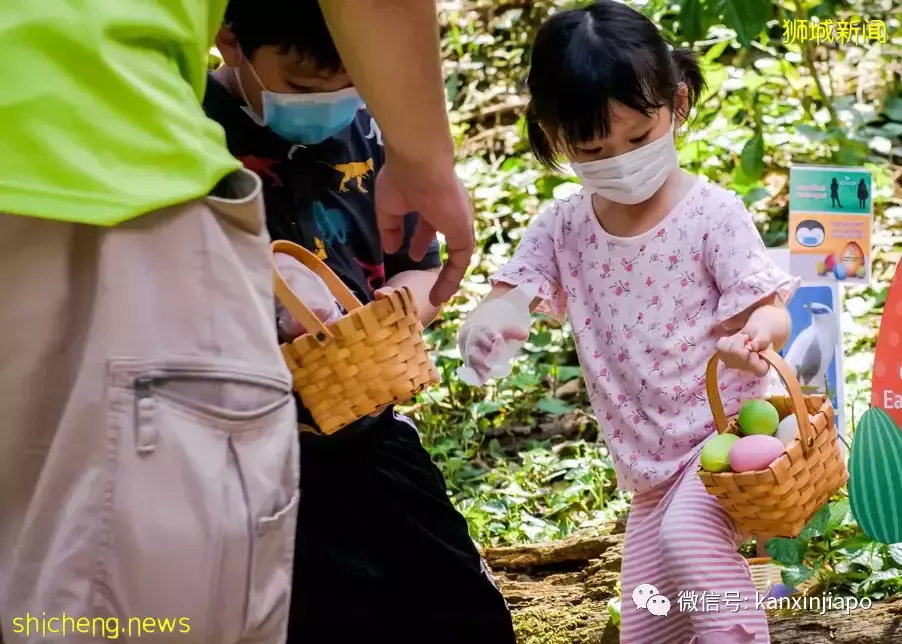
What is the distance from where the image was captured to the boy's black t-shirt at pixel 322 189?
5.80 feet

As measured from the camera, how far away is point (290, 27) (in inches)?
63.2

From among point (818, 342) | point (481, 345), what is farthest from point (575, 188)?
point (481, 345)

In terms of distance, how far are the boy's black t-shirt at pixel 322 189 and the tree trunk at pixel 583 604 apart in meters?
0.68

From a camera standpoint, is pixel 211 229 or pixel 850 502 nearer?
pixel 211 229

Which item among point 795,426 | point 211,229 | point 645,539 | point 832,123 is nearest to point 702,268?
point 795,426

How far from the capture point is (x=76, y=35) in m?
0.86

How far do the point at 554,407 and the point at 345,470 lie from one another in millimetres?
1675

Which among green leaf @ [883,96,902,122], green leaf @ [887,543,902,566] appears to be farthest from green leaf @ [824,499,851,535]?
green leaf @ [883,96,902,122]

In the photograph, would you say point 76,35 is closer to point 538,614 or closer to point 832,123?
point 538,614

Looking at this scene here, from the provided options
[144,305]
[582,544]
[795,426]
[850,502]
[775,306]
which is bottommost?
[582,544]

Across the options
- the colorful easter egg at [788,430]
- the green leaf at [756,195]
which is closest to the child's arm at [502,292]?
the colorful easter egg at [788,430]

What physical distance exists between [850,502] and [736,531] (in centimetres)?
34

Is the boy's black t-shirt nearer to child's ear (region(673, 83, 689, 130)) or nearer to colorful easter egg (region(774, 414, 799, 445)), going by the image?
child's ear (region(673, 83, 689, 130))

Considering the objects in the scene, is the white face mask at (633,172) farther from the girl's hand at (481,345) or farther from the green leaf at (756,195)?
the green leaf at (756,195)
